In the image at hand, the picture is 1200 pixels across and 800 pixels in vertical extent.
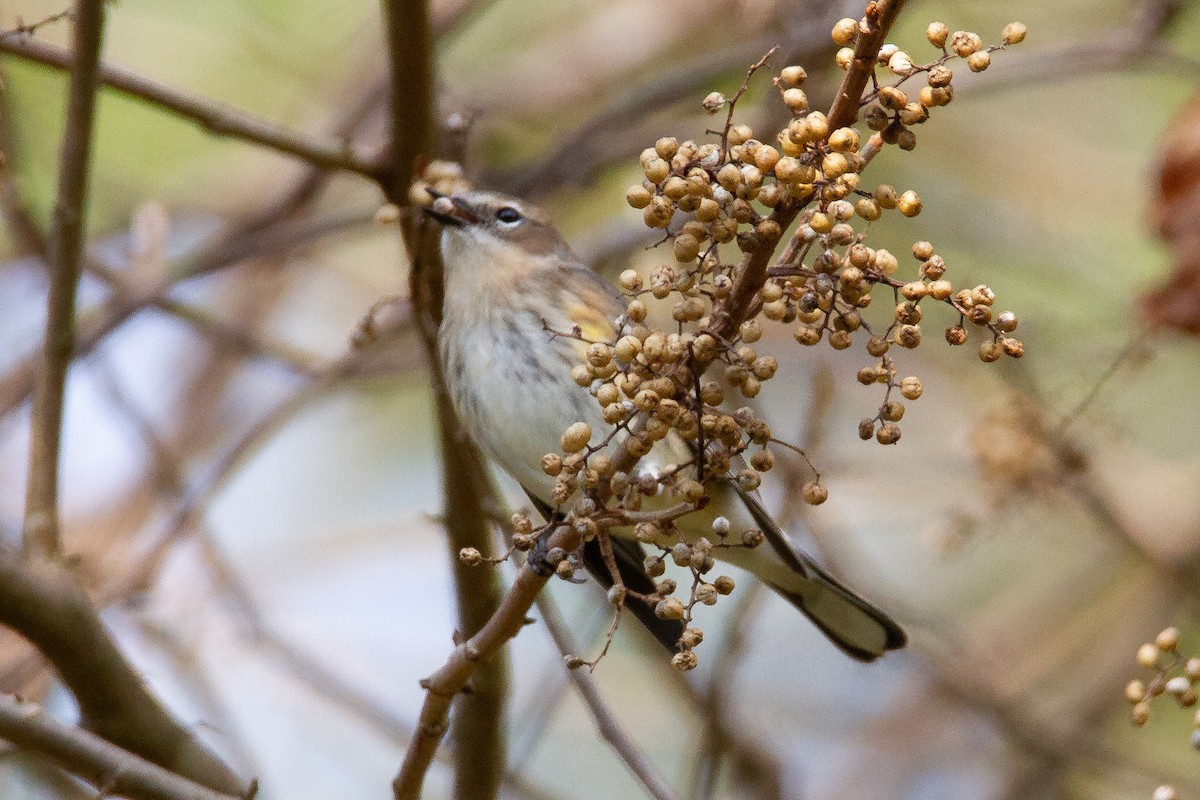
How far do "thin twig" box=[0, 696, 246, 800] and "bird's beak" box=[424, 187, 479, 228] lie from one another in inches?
53.1

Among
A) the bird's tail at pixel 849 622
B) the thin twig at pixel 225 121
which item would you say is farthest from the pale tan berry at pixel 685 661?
the bird's tail at pixel 849 622

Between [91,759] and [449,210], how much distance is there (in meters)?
1.71

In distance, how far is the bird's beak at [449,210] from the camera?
308 centimetres

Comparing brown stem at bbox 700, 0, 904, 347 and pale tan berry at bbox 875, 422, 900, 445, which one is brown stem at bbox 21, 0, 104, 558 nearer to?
brown stem at bbox 700, 0, 904, 347

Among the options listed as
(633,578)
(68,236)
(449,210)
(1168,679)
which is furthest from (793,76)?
(633,578)

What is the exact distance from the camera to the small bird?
339cm

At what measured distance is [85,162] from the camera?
9.40ft

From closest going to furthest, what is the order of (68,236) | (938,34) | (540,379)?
1. (938,34)
2. (68,236)
3. (540,379)

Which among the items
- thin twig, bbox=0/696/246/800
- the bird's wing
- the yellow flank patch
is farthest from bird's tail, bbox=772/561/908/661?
thin twig, bbox=0/696/246/800

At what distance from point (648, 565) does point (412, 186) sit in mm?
1563

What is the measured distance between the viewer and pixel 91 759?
2.11 m

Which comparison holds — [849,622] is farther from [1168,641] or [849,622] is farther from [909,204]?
[909,204]

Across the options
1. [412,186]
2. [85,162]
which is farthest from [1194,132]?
[85,162]

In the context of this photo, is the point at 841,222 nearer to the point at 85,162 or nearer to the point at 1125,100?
the point at 85,162
